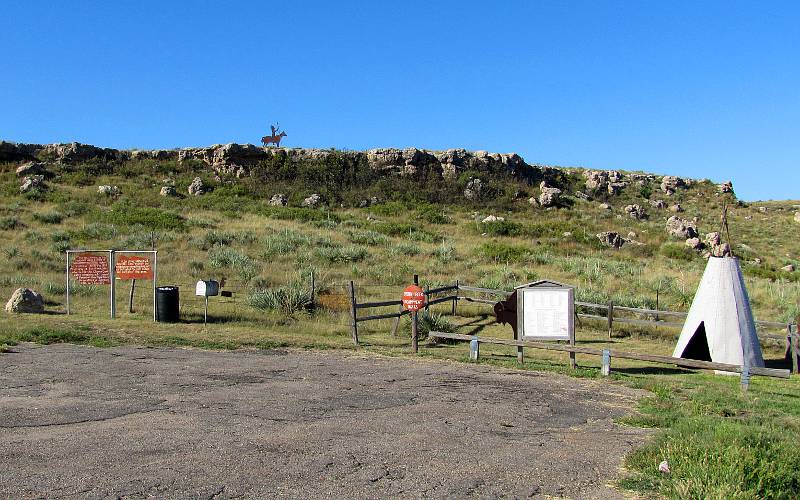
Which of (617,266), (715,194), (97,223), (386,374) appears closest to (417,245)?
(617,266)

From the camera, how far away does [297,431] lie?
7406 millimetres

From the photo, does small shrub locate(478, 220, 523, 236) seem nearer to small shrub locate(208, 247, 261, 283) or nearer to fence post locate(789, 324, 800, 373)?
small shrub locate(208, 247, 261, 283)

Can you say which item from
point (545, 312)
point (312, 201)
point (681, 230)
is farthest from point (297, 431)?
point (681, 230)

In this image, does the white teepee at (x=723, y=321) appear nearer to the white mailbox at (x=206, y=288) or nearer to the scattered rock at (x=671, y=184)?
the white mailbox at (x=206, y=288)

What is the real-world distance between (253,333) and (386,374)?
18.0 ft

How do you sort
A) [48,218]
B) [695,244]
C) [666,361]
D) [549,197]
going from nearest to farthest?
[666,361]
[48,218]
[695,244]
[549,197]

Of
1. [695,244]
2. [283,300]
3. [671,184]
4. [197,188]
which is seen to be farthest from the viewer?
[671,184]

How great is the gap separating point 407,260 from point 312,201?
16.8 m

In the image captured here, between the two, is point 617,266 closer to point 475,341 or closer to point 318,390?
point 475,341

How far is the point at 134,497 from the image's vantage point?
521 centimetres

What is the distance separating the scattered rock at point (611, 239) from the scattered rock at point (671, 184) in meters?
23.3

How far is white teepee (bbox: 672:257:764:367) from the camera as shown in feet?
42.7

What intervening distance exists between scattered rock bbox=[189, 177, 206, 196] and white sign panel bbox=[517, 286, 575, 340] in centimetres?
3321

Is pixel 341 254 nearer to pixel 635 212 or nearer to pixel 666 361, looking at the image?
pixel 666 361
